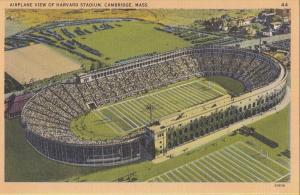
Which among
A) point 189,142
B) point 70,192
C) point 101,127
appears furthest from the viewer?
point 101,127

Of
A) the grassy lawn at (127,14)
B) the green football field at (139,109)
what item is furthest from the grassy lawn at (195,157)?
the grassy lawn at (127,14)

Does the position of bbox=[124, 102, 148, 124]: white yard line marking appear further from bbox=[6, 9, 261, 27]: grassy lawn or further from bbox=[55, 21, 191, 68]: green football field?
bbox=[6, 9, 261, 27]: grassy lawn

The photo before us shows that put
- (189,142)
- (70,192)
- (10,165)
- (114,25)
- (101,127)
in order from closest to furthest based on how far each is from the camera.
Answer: (70,192) → (10,165) → (189,142) → (101,127) → (114,25)

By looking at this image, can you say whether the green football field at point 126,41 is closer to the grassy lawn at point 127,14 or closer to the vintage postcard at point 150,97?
the vintage postcard at point 150,97

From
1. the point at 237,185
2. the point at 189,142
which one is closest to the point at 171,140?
the point at 189,142

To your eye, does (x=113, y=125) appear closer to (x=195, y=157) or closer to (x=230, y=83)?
(x=195, y=157)

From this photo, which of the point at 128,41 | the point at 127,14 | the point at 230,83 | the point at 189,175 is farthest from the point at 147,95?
the point at 189,175

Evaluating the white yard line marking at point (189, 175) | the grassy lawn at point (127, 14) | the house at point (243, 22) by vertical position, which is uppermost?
the grassy lawn at point (127, 14)

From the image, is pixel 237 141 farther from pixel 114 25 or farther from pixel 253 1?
pixel 114 25
